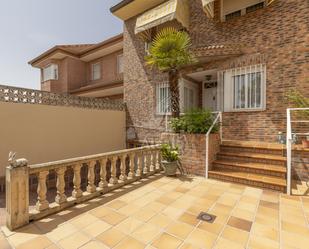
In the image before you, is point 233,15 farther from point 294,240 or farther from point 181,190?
point 294,240

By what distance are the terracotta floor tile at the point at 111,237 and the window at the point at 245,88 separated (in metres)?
6.65

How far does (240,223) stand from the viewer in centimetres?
289

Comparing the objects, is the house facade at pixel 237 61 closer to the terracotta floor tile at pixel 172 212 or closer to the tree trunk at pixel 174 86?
the tree trunk at pixel 174 86

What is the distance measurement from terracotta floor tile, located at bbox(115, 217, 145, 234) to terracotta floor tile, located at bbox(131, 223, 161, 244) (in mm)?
73

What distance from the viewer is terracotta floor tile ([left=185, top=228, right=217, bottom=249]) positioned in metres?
2.39

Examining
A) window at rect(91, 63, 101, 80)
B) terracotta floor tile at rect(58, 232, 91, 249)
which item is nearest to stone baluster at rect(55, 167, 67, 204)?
terracotta floor tile at rect(58, 232, 91, 249)

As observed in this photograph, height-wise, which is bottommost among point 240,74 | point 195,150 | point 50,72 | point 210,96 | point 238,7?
point 195,150

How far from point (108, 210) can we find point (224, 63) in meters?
7.30

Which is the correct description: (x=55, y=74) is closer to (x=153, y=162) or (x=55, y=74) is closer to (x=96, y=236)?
(x=153, y=162)

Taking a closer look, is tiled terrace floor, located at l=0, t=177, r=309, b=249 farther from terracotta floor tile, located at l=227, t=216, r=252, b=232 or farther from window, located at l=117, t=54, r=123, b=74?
window, located at l=117, t=54, r=123, b=74

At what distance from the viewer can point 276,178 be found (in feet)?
15.0

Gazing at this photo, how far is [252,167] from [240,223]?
103 inches

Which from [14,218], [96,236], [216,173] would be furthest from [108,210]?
[216,173]

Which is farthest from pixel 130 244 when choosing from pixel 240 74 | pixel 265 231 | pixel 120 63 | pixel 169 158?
pixel 120 63
